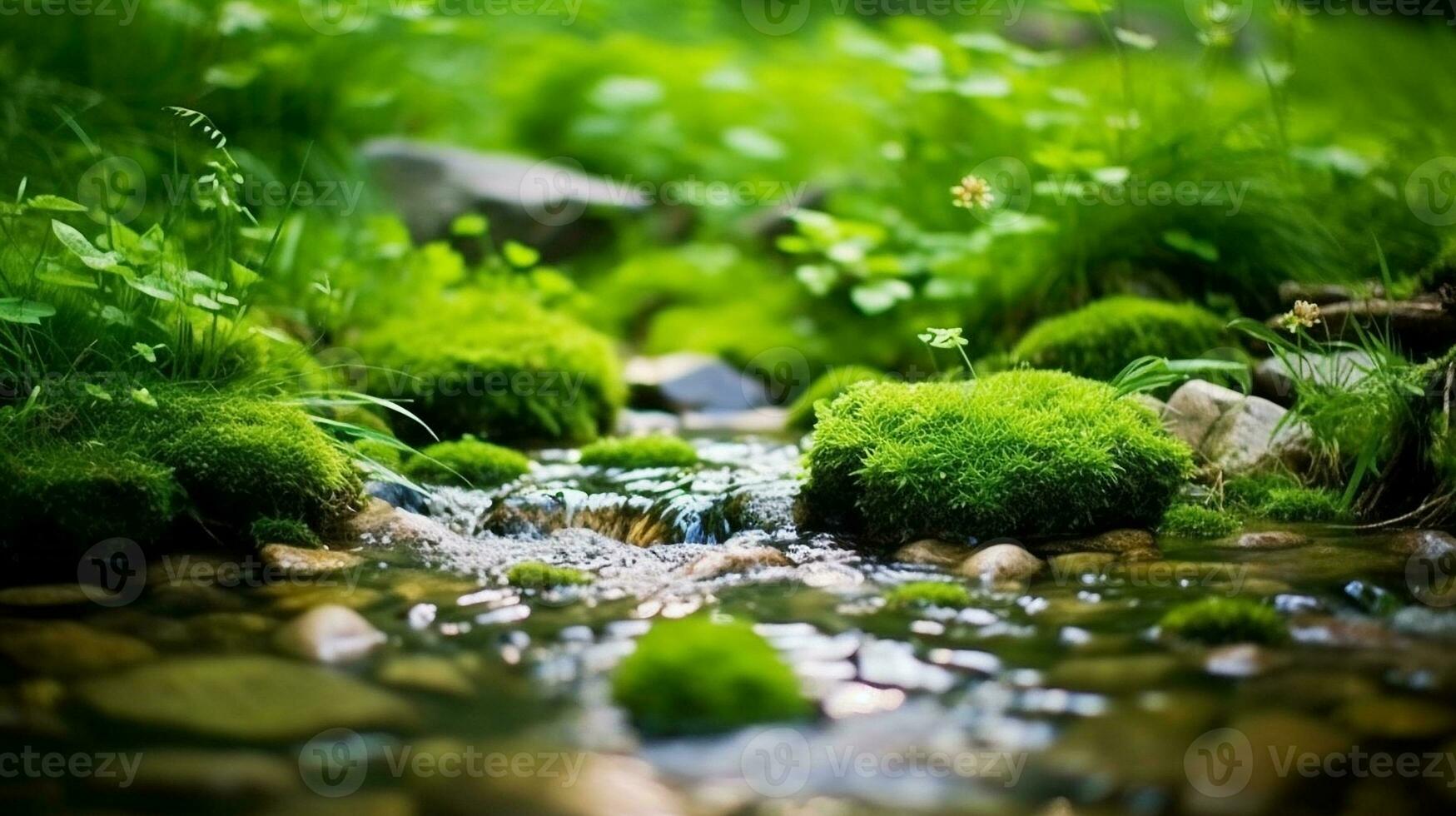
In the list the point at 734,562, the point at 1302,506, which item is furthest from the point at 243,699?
the point at 1302,506

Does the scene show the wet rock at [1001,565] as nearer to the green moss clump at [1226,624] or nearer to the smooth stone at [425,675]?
the green moss clump at [1226,624]

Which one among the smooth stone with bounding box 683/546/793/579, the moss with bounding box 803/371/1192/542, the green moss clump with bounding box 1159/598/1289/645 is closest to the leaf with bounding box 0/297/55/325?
the smooth stone with bounding box 683/546/793/579

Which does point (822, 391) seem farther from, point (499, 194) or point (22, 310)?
point (22, 310)

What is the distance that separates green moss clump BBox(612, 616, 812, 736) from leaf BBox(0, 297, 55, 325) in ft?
7.25

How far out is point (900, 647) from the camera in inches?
97.7

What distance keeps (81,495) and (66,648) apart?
0.75 m

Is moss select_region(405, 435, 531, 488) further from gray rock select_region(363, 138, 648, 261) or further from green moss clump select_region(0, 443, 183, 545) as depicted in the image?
gray rock select_region(363, 138, 648, 261)

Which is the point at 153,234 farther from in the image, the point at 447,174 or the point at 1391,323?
the point at 1391,323

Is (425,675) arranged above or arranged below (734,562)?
above

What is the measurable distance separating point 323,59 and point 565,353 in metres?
→ 2.63

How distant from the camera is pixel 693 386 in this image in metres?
6.05

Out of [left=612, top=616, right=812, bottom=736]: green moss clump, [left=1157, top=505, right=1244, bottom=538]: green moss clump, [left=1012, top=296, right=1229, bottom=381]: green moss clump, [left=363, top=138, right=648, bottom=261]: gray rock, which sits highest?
[left=363, top=138, right=648, bottom=261]: gray rock

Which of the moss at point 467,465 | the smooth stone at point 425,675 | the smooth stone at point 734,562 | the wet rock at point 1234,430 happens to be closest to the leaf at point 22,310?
the moss at point 467,465

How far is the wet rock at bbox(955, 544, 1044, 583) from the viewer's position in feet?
9.96
